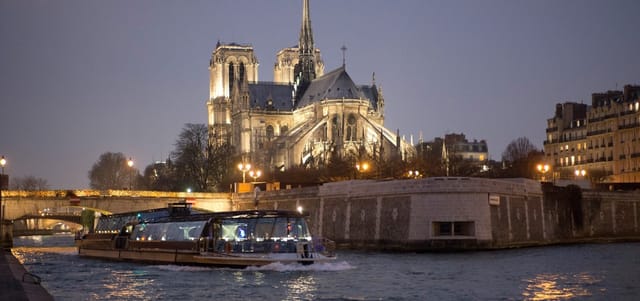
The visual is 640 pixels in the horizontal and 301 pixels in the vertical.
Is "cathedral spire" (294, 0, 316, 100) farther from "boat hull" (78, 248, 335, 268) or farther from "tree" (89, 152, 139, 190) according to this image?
"boat hull" (78, 248, 335, 268)

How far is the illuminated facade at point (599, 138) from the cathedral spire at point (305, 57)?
1564 inches

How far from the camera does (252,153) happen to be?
419 ft

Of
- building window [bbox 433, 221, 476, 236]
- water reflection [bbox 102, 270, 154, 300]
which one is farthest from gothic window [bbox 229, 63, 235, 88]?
water reflection [bbox 102, 270, 154, 300]

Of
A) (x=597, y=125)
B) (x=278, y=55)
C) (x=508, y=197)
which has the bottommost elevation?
(x=508, y=197)

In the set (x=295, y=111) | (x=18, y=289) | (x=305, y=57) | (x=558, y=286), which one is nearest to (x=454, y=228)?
(x=558, y=286)

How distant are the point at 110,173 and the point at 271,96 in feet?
130

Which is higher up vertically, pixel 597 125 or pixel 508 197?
pixel 597 125

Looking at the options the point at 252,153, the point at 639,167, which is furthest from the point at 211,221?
the point at 252,153

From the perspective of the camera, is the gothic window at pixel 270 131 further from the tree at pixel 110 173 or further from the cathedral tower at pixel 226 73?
the tree at pixel 110 173

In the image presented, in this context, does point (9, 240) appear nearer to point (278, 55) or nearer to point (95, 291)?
point (95, 291)

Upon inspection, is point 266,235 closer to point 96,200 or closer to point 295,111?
point 96,200

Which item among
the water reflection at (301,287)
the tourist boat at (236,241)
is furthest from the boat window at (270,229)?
the water reflection at (301,287)

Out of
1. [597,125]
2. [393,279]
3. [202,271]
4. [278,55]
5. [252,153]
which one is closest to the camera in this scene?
[393,279]

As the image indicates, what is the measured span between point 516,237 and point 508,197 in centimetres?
210
